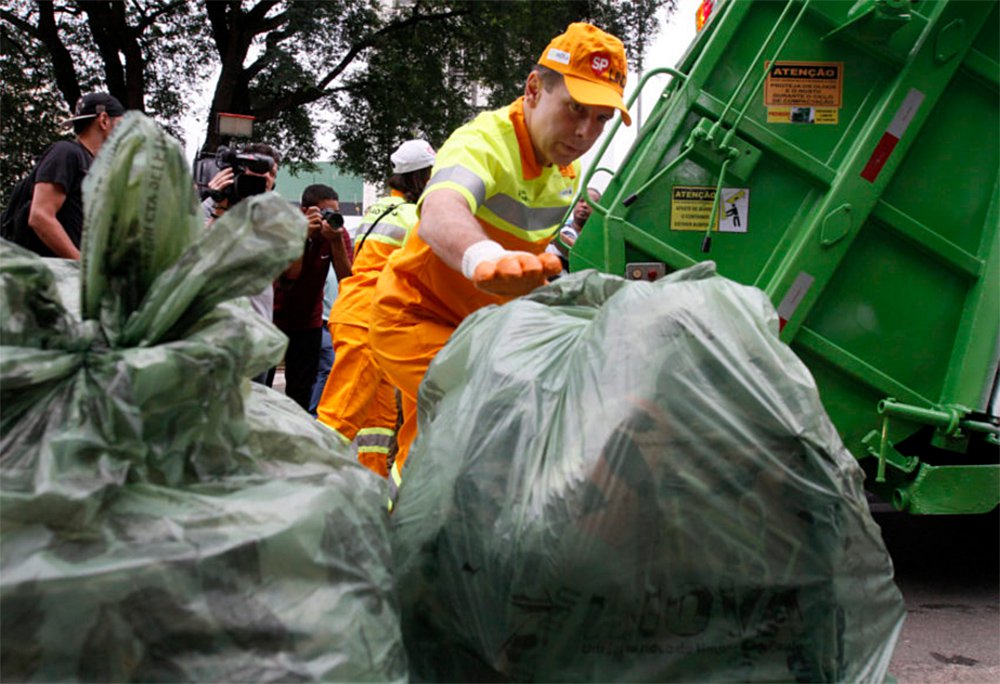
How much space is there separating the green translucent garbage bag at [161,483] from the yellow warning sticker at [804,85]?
2641 millimetres

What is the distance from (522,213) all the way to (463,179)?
384 mm

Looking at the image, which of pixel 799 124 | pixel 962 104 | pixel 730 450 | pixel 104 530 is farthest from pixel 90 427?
pixel 962 104

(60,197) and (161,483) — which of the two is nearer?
(161,483)

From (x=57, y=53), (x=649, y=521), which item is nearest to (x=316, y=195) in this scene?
(x=649, y=521)

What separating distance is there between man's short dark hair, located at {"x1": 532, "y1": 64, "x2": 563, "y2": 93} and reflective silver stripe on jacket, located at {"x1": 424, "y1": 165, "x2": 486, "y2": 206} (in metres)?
0.33

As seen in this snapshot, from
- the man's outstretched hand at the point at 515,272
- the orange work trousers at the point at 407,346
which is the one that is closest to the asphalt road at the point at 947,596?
the orange work trousers at the point at 407,346

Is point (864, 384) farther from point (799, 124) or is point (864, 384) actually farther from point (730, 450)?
point (730, 450)

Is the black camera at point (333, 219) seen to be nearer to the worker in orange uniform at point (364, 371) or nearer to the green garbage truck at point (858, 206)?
the worker in orange uniform at point (364, 371)

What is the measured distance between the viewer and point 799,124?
3654 millimetres

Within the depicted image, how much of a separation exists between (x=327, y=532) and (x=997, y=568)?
373cm

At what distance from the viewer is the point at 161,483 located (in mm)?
1291

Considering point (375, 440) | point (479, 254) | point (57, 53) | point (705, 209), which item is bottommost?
point (57, 53)

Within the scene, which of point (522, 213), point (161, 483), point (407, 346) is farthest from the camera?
point (407, 346)

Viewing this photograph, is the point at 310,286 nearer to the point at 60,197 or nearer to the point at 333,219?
the point at 333,219
